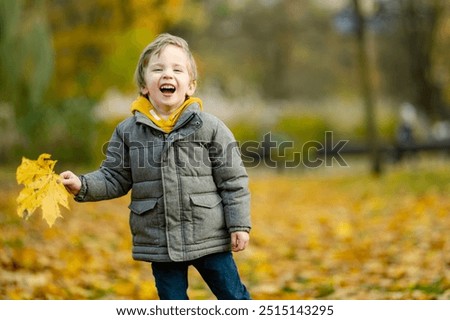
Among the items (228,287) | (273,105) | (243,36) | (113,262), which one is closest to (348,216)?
(113,262)

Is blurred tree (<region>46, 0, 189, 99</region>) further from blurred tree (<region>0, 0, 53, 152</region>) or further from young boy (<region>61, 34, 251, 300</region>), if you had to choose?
young boy (<region>61, 34, 251, 300</region>)

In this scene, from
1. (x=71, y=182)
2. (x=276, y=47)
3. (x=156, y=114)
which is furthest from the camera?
(x=276, y=47)

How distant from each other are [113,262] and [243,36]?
1352cm

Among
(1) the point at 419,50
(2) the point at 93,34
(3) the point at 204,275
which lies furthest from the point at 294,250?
(1) the point at 419,50

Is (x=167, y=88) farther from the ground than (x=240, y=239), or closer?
farther from the ground

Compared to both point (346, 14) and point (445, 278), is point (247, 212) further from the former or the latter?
point (346, 14)

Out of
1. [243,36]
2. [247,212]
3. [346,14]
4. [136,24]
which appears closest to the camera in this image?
[247,212]

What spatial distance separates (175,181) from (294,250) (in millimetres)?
2641

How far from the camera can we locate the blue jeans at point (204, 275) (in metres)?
2.28

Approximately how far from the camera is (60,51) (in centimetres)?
930

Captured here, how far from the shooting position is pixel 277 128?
13.8m

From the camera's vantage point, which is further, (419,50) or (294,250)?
(419,50)

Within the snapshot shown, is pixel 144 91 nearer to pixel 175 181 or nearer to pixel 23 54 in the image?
pixel 175 181

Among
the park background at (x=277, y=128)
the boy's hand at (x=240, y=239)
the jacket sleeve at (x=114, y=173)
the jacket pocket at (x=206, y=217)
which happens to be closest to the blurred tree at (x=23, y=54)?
the park background at (x=277, y=128)
